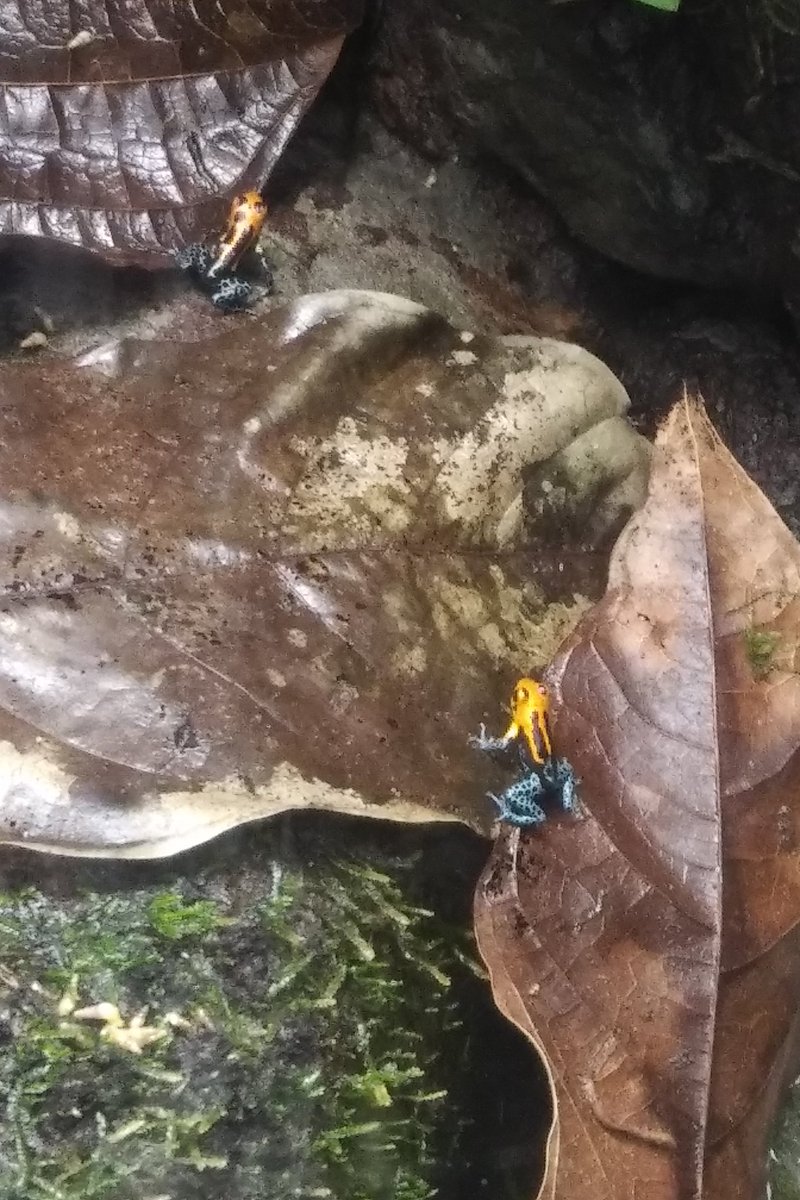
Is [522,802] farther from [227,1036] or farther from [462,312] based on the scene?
[462,312]

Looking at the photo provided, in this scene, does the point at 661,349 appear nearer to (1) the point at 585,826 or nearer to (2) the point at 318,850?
(1) the point at 585,826

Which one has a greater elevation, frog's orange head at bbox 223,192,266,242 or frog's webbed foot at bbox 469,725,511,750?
frog's orange head at bbox 223,192,266,242

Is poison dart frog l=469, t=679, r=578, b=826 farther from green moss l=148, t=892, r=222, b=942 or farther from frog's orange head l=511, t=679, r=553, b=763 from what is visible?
green moss l=148, t=892, r=222, b=942

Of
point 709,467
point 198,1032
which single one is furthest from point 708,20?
point 198,1032

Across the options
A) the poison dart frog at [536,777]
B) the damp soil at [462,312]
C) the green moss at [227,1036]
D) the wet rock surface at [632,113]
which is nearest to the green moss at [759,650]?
the poison dart frog at [536,777]

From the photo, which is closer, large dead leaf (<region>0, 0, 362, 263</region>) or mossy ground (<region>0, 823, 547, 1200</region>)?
mossy ground (<region>0, 823, 547, 1200</region>)

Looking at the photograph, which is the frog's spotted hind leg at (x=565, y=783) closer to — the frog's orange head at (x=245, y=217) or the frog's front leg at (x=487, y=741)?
the frog's front leg at (x=487, y=741)

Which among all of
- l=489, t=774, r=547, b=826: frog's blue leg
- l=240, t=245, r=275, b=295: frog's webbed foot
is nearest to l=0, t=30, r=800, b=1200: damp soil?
l=240, t=245, r=275, b=295: frog's webbed foot
